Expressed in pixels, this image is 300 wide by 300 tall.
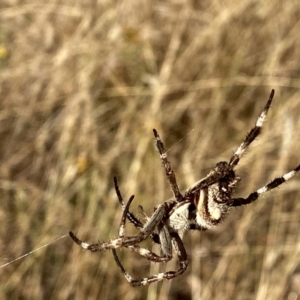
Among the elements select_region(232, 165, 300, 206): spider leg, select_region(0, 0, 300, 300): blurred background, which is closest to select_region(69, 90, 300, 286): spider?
select_region(232, 165, 300, 206): spider leg

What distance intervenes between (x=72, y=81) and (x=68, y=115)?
0.13 m

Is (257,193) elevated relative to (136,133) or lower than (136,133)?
lower

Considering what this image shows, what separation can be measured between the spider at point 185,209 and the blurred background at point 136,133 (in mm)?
486

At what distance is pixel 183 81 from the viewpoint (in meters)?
1.81

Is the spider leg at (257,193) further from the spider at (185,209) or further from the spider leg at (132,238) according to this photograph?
the spider leg at (132,238)

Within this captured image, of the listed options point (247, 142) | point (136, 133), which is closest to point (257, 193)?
point (247, 142)

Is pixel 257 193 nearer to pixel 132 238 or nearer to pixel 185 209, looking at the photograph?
pixel 185 209

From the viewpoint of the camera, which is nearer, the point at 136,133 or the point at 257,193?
the point at 257,193

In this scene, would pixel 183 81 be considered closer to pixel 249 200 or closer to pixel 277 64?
pixel 277 64

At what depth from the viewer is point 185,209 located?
0.97m

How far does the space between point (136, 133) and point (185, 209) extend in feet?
2.31

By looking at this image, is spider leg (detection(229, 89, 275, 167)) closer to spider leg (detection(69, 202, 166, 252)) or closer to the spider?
the spider

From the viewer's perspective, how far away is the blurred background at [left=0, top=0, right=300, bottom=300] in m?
1.54

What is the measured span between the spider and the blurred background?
19.1 inches
